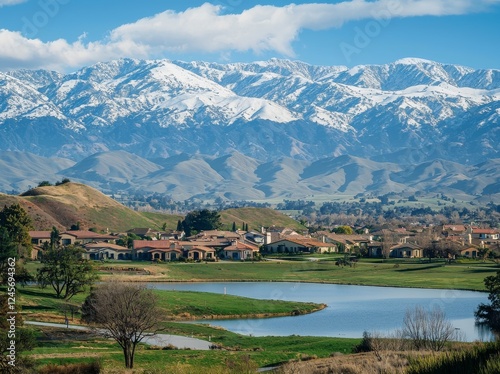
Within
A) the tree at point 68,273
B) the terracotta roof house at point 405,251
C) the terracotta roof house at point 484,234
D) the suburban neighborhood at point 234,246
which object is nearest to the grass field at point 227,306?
the tree at point 68,273

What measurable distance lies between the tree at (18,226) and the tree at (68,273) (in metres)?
21.7

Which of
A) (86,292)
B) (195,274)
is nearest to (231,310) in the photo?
(86,292)

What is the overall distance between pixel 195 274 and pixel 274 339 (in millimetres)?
45355

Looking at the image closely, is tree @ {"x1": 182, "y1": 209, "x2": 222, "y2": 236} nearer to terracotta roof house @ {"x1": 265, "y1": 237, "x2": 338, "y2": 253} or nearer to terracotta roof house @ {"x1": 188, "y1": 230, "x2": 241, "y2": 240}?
terracotta roof house @ {"x1": 188, "y1": 230, "x2": 241, "y2": 240}

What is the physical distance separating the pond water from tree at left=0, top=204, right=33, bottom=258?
16.6 meters

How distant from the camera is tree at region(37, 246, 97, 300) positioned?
62438mm

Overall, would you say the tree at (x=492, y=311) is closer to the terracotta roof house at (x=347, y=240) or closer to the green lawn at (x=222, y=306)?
the green lawn at (x=222, y=306)

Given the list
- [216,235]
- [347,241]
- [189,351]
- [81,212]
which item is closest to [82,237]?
[216,235]

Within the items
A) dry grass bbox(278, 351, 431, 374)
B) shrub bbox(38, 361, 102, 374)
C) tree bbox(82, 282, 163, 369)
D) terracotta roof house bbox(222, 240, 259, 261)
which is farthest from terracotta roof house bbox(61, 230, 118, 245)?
dry grass bbox(278, 351, 431, 374)

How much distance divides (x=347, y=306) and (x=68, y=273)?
64.8 feet

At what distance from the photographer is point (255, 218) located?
172125mm

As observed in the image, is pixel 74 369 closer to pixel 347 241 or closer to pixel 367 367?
pixel 367 367

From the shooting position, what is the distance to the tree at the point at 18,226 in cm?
9056

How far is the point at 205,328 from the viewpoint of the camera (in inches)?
2119
